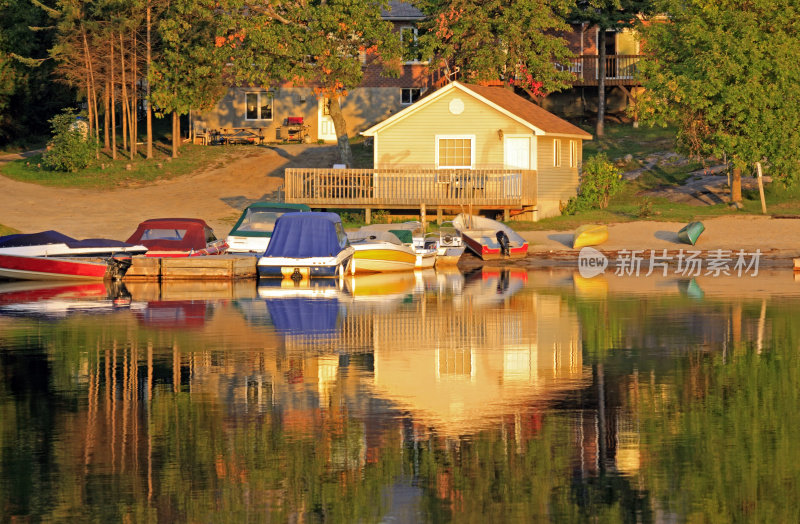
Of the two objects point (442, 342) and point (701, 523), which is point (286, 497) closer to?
point (701, 523)

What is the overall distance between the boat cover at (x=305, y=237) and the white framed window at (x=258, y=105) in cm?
3640

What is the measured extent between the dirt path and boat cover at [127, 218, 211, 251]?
22.1ft

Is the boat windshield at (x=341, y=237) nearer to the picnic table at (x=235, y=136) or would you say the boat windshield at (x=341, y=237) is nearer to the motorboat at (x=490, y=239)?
the motorboat at (x=490, y=239)

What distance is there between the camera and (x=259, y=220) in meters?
37.2

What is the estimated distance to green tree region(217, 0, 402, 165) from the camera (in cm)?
5262

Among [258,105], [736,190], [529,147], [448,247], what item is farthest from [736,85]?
[258,105]

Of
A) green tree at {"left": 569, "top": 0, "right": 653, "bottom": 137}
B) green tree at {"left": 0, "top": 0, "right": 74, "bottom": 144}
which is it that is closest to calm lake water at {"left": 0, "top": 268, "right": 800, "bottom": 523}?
green tree at {"left": 569, "top": 0, "right": 653, "bottom": 137}

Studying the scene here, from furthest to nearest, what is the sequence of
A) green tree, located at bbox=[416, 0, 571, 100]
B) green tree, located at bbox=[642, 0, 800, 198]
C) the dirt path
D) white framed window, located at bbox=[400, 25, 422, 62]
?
white framed window, located at bbox=[400, 25, 422, 62], green tree, located at bbox=[416, 0, 571, 100], green tree, located at bbox=[642, 0, 800, 198], the dirt path

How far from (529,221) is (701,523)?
3637 cm

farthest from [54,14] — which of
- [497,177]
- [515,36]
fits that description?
[497,177]

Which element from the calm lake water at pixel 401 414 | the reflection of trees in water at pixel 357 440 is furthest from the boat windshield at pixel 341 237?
the reflection of trees in water at pixel 357 440

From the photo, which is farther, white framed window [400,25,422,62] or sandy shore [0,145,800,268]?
white framed window [400,25,422,62]

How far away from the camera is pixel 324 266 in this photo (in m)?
33.1

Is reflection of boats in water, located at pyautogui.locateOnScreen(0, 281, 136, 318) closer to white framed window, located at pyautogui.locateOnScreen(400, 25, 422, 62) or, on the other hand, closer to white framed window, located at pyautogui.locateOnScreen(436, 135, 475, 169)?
white framed window, located at pyautogui.locateOnScreen(436, 135, 475, 169)
